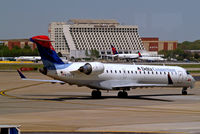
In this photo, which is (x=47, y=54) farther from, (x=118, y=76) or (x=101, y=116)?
(x=101, y=116)

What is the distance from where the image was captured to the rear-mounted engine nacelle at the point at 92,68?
34562mm

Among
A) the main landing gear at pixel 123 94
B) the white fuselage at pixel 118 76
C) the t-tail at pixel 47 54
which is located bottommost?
the main landing gear at pixel 123 94

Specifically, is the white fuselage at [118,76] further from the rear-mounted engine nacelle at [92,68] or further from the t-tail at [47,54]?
the t-tail at [47,54]

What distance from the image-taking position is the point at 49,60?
33.8 metres

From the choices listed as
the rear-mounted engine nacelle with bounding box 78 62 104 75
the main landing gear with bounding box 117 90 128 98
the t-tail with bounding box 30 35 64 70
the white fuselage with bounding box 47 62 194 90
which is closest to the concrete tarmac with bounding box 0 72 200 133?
the white fuselage with bounding box 47 62 194 90

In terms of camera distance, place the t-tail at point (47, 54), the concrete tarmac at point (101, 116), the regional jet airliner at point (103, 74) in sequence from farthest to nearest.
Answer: the regional jet airliner at point (103, 74)
the t-tail at point (47, 54)
the concrete tarmac at point (101, 116)

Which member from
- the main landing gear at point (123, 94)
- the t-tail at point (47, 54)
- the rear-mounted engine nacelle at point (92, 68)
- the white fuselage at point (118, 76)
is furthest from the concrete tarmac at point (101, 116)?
the main landing gear at point (123, 94)

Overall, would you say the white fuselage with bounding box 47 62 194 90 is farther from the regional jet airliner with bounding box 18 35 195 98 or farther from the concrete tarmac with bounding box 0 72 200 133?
the concrete tarmac with bounding box 0 72 200 133

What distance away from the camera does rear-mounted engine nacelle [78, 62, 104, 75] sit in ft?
113

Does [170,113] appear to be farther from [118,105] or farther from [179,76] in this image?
[179,76]

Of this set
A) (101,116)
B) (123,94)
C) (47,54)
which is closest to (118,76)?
(123,94)

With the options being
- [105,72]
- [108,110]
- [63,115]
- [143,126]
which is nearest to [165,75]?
[105,72]

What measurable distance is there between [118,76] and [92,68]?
10.2 ft

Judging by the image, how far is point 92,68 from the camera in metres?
35.2
